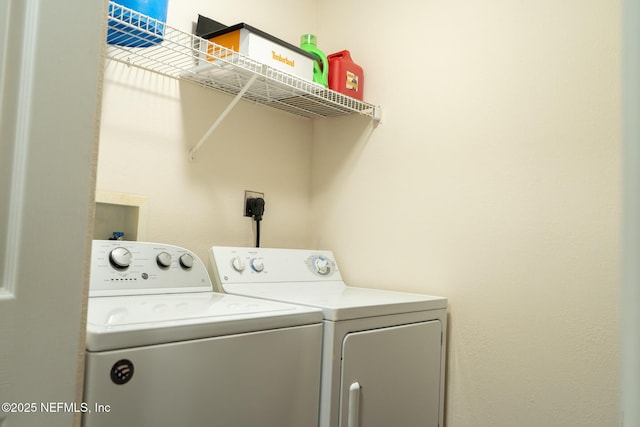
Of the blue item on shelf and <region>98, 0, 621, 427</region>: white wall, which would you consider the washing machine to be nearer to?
<region>98, 0, 621, 427</region>: white wall

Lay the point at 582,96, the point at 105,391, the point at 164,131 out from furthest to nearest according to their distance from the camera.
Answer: the point at 164,131, the point at 582,96, the point at 105,391

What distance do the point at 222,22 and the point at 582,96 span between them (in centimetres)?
135

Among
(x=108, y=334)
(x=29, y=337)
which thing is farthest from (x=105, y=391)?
(x=29, y=337)

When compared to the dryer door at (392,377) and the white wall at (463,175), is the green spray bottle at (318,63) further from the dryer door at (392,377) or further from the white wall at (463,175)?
the dryer door at (392,377)

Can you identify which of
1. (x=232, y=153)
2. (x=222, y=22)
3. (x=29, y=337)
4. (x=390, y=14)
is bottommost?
(x=29, y=337)

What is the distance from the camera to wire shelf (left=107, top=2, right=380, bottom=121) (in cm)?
140

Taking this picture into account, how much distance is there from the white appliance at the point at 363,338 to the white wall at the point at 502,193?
16 centimetres

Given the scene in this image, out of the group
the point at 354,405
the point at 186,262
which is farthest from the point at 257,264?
the point at 354,405

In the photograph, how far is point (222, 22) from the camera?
189cm

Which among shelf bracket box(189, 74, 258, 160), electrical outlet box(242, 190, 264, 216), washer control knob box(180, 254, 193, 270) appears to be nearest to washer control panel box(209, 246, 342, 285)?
washer control knob box(180, 254, 193, 270)

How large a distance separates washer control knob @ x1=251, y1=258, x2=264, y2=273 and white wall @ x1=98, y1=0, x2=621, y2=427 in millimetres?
230

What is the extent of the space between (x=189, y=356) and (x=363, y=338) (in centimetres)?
53

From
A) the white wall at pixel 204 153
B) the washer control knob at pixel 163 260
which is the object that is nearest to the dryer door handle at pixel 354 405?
the washer control knob at pixel 163 260

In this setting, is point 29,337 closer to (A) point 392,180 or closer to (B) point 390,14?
(A) point 392,180
